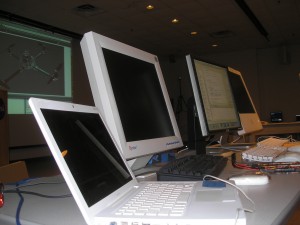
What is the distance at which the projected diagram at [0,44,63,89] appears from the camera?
18.4 feet

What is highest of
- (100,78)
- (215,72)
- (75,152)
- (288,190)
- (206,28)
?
(206,28)

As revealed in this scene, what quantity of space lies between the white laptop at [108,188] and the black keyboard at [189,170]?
0.20 feet

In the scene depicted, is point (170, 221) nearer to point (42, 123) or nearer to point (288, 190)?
point (42, 123)

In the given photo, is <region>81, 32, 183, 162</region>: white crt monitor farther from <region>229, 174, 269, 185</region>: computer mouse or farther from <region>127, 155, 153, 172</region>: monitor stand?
<region>229, 174, 269, 185</region>: computer mouse

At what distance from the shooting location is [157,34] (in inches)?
281

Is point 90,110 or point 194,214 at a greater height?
point 90,110

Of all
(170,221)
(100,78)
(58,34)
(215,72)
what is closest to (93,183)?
(170,221)

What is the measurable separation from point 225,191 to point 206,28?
260 inches

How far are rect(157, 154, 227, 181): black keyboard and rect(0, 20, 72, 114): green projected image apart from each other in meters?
5.17

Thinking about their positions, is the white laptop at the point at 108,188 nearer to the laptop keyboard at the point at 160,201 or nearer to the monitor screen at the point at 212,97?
the laptop keyboard at the point at 160,201

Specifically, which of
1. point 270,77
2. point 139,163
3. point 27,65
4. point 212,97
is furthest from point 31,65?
point 270,77

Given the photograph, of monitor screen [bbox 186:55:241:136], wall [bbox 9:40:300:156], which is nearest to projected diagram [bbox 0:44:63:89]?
wall [bbox 9:40:300:156]

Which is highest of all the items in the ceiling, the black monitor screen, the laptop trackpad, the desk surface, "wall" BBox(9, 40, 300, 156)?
the ceiling

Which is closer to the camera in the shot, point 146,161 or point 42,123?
point 42,123
